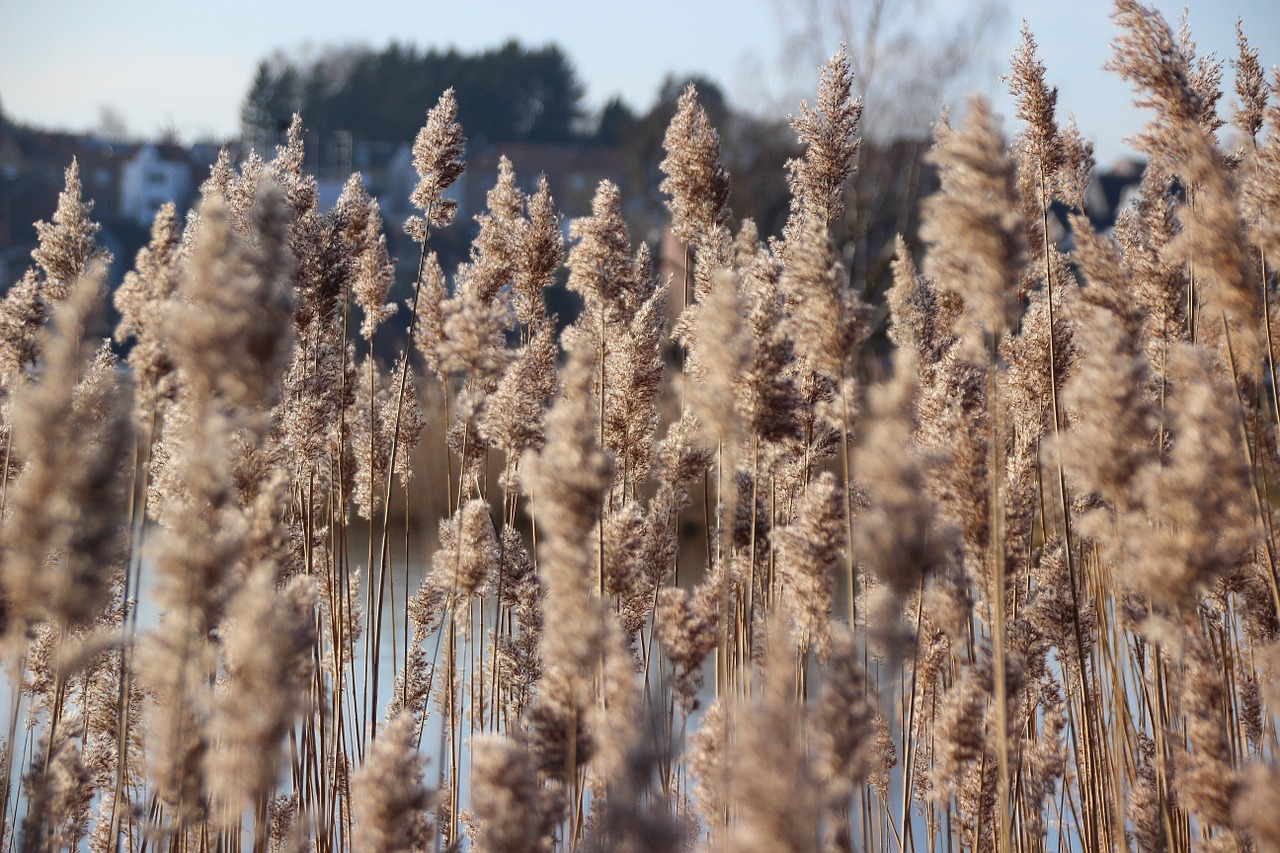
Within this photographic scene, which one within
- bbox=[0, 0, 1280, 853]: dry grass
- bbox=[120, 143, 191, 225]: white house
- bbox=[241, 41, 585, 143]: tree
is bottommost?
bbox=[0, 0, 1280, 853]: dry grass

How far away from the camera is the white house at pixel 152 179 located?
43938 mm

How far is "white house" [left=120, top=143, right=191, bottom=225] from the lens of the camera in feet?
144

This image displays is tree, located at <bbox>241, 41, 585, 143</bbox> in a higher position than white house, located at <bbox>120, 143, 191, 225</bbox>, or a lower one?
higher

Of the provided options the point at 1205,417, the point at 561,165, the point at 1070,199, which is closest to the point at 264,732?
the point at 1205,417

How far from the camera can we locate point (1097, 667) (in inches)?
123

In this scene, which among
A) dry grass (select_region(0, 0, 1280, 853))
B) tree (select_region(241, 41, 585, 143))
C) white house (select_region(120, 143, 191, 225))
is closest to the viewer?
dry grass (select_region(0, 0, 1280, 853))

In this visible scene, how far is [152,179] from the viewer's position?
149 ft

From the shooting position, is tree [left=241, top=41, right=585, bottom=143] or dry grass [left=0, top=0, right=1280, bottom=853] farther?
tree [left=241, top=41, right=585, bottom=143]

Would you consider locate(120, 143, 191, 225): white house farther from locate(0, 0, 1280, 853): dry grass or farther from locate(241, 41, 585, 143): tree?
locate(0, 0, 1280, 853): dry grass

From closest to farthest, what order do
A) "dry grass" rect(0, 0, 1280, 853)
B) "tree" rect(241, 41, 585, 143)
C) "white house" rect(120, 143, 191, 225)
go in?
1. "dry grass" rect(0, 0, 1280, 853)
2. "white house" rect(120, 143, 191, 225)
3. "tree" rect(241, 41, 585, 143)

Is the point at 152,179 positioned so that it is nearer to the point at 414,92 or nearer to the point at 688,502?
→ the point at 414,92

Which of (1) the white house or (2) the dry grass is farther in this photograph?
(1) the white house

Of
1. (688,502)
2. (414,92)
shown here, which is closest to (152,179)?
(414,92)

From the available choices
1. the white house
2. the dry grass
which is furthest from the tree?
the dry grass
